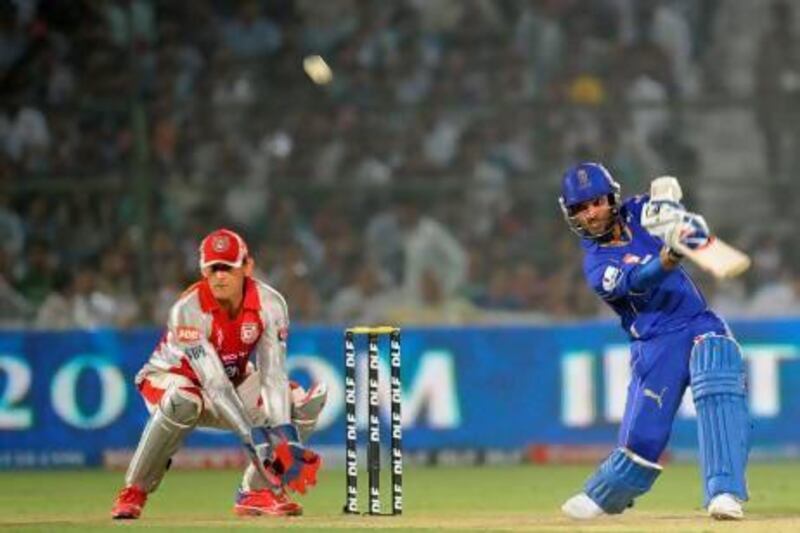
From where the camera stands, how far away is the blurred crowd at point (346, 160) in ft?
63.9

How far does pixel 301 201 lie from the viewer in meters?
Result: 19.8

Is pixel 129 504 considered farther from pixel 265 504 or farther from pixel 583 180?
pixel 583 180

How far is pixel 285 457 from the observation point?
1205cm

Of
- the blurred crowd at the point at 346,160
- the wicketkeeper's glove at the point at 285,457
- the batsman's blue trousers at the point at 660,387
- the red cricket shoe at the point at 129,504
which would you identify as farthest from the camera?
the blurred crowd at the point at 346,160

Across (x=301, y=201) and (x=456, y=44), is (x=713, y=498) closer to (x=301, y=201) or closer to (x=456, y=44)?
(x=301, y=201)

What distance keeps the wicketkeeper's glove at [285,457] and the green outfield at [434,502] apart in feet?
0.78

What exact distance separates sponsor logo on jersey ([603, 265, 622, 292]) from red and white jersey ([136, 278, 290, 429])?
2022mm

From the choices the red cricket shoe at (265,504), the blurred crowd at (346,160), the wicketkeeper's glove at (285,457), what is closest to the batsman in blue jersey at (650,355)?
the wicketkeeper's glove at (285,457)

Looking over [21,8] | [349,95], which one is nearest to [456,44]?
[349,95]

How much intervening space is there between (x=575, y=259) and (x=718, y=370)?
832cm

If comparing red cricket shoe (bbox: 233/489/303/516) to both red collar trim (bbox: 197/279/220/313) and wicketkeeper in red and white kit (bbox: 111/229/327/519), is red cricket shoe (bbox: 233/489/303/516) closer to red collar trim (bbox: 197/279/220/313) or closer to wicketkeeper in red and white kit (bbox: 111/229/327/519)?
wicketkeeper in red and white kit (bbox: 111/229/327/519)

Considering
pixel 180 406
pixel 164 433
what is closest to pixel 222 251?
pixel 180 406

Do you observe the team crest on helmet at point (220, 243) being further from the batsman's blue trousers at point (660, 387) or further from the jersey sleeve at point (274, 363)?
the batsman's blue trousers at point (660, 387)

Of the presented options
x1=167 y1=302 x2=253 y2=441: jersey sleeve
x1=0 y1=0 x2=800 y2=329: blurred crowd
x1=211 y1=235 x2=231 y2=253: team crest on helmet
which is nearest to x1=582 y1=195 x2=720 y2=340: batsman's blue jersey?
x1=211 y1=235 x2=231 y2=253: team crest on helmet
